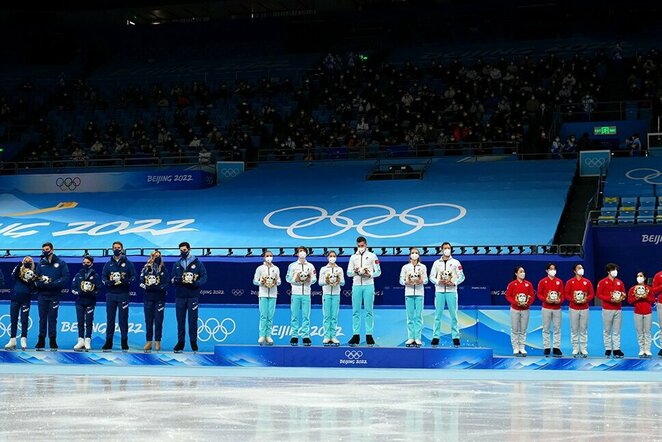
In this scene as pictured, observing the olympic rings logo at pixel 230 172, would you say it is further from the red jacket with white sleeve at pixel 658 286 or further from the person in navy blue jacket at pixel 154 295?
the red jacket with white sleeve at pixel 658 286

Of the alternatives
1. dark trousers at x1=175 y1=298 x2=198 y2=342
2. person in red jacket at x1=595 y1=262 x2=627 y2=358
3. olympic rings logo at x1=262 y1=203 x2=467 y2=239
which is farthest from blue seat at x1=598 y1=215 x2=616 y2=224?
dark trousers at x1=175 y1=298 x2=198 y2=342

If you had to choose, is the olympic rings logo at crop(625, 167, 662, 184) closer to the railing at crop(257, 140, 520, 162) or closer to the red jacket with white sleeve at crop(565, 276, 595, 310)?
the railing at crop(257, 140, 520, 162)

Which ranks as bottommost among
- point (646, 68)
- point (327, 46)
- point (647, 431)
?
point (647, 431)

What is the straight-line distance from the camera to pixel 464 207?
29641mm

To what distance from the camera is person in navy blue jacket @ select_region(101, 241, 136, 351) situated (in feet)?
65.7

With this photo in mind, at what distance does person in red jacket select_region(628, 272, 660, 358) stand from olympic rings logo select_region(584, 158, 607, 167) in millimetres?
13563

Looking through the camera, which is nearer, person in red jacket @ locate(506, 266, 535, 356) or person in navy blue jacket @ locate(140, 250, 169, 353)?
person in red jacket @ locate(506, 266, 535, 356)

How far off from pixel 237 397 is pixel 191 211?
19374 mm

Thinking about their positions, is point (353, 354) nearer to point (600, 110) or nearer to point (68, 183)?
point (68, 183)

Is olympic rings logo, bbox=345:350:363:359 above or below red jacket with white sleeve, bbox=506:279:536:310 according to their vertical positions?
below

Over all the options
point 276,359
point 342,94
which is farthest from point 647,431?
point 342,94

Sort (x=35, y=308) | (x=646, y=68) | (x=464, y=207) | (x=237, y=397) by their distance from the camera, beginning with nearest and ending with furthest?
(x=237, y=397)
(x=35, y=308)
(x=464, y=207)
(x=646, y=68)

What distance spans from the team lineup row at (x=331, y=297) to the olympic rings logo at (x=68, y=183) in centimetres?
1483

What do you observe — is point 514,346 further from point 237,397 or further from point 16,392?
point 16,392
